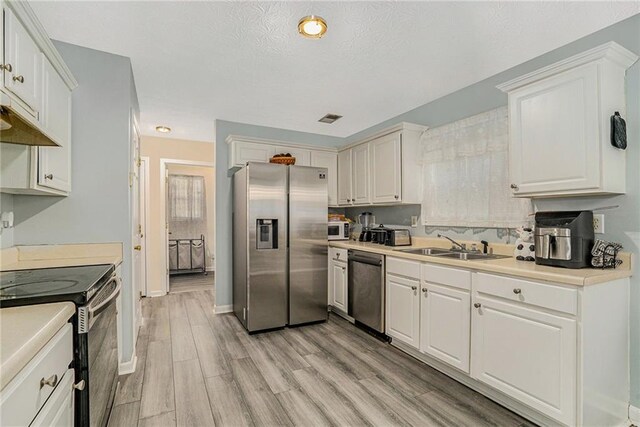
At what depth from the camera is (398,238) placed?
3432mm

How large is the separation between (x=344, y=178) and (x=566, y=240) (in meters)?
2.78

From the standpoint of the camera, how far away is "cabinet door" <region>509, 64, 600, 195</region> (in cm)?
186

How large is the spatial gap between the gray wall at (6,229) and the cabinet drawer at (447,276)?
2.98 m

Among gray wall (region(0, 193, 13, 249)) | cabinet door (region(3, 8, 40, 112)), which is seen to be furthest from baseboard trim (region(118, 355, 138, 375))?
cabinet door (region(3, 8, 40, 112))

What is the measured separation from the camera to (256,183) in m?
3.33

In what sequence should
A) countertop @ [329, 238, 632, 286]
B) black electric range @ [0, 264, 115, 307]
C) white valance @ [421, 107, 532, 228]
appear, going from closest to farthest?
black electric range @ [0, 264, 115, 307], countertop @ [329, 238, 632, 286], white valance @ [421, 107, 532, 228]

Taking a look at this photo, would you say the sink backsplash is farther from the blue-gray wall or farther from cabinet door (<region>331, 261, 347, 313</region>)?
cabinet door (<region>331, 261, 347, 313</region>)

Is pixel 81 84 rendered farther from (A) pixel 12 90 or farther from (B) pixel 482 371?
(B) pixel 482 371

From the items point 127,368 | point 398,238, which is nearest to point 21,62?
point 127,368

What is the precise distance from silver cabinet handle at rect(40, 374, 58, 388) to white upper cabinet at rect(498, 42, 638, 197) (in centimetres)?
269

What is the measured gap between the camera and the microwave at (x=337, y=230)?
4.10 meters

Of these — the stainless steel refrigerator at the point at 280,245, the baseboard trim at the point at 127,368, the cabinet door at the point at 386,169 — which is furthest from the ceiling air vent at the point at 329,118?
the baseboard trim at the point at 127,368

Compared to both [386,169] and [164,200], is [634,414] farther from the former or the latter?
[164,200]

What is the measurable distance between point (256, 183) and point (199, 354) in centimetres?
173
